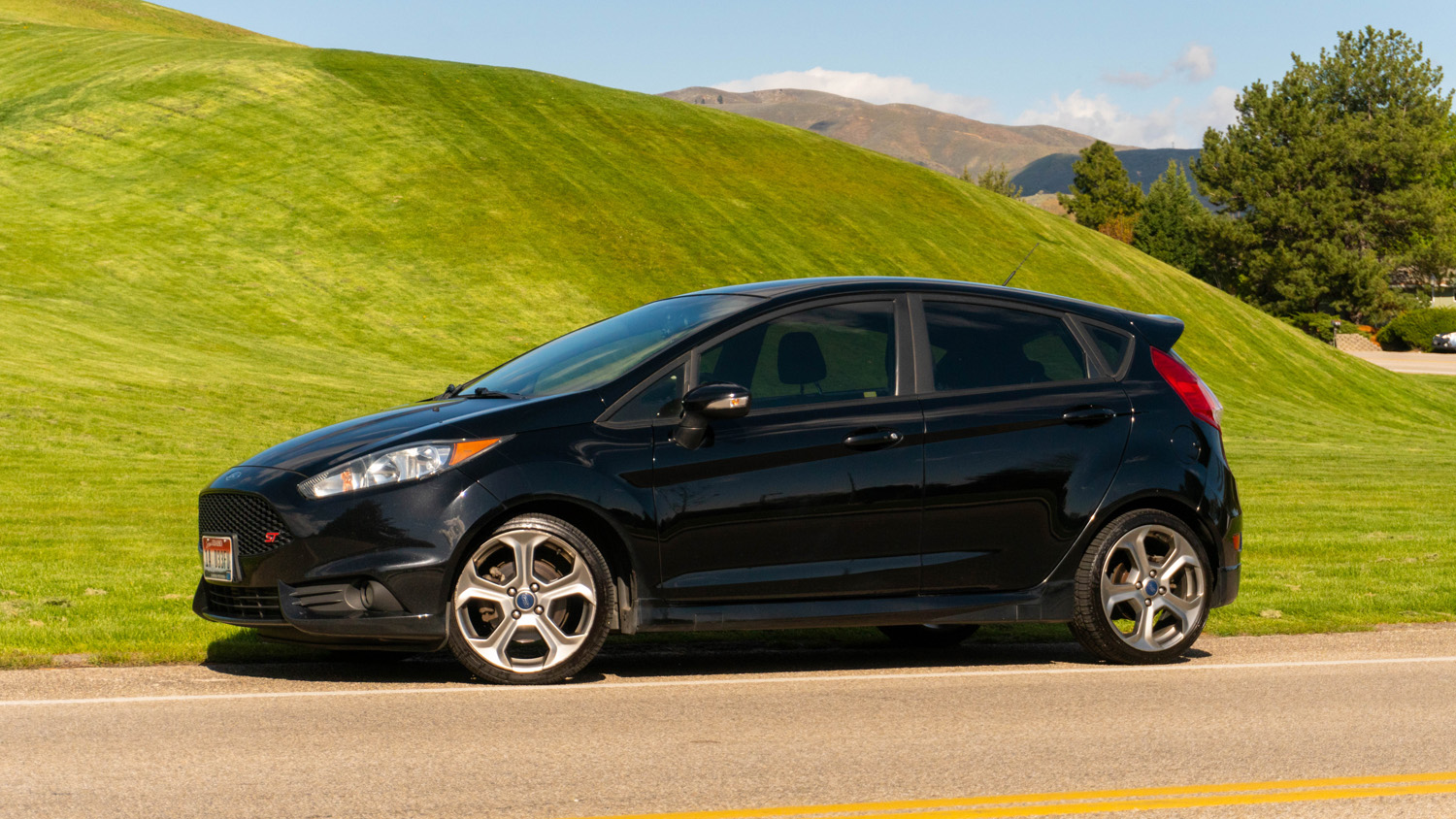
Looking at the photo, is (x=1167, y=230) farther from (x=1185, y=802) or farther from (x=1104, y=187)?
(x=1185, y=802)

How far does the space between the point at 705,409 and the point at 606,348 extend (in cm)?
98

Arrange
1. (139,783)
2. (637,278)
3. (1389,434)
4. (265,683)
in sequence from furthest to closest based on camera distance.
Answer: (637,278) < (1389,434) < (265,683) < (139,783)

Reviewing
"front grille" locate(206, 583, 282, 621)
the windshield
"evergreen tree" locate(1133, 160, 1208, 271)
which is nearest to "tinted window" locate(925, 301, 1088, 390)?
the windshield

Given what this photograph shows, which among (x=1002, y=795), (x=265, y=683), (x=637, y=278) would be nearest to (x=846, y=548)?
(x=1002, y=795)

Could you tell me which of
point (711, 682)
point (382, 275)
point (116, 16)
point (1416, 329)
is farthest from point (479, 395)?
point (1416, 329)

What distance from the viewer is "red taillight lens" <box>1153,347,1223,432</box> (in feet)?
25.9

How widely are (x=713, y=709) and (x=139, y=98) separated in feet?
157

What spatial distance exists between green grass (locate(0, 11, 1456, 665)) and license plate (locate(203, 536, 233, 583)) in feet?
2.67

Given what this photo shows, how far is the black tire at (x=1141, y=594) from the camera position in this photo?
7.59 meters


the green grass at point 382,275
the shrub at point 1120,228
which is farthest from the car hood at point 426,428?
the shrub at point 1120,228

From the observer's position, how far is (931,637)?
860 cm

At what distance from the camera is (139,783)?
504 centimetres

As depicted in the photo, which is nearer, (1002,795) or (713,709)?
(1002,795)

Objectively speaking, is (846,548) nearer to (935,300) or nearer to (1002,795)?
(935,300)
